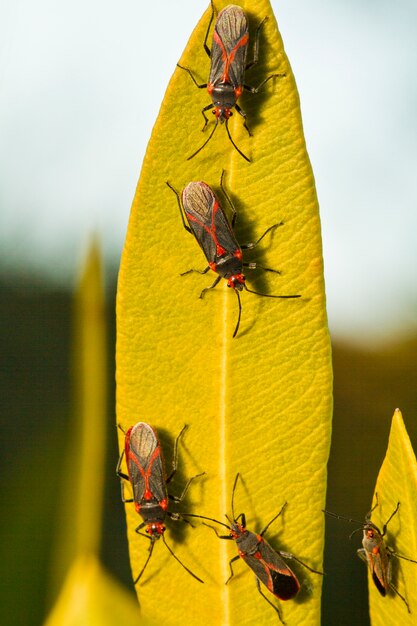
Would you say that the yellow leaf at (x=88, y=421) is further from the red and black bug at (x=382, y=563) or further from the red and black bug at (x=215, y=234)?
the red and black bug at (x=382, y=563)

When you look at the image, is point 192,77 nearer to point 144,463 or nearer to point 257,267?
point 257,267

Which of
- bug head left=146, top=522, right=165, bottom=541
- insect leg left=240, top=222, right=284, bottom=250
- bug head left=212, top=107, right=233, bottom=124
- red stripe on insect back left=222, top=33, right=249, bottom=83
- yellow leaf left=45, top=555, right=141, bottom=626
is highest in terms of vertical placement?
red stripe on insect back left=222, top=33, right=249, bottom=83

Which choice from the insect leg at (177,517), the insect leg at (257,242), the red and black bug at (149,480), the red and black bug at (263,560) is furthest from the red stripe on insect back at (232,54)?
the insect leg at (177,517)

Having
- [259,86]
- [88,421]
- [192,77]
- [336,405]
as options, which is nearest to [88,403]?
[88,421]

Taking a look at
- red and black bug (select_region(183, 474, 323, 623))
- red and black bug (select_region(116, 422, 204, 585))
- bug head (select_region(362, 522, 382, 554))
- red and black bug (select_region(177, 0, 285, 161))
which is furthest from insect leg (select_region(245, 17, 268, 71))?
bug head (select_region(362, 522, 382, 554))

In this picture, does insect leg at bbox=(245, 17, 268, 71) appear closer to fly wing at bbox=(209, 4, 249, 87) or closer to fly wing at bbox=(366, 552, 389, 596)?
fly wing at bbox=(209, 4, 249, 87)

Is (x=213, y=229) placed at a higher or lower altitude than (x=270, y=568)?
higher

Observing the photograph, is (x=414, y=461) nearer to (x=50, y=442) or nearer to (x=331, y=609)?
(x=50, y=442)
